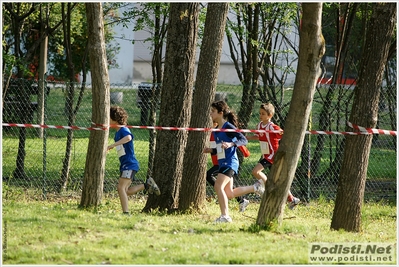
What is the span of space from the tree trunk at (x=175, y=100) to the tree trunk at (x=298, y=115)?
6.91 feet

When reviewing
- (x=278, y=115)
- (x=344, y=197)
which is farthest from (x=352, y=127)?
(x=278, y=115)

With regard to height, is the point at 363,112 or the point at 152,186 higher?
the point at 363,112

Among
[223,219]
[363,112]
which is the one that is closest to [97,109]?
[223,219]

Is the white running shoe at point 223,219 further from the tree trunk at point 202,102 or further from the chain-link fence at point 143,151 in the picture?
the chain-link fence at point 143,151

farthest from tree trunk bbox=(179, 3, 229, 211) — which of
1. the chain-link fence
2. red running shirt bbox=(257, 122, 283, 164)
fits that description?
the chain-link fence

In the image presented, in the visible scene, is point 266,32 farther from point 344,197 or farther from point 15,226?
point 15,226

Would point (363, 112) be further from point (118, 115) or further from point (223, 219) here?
point (118, 115)

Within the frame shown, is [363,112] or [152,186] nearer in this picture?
[363,112]

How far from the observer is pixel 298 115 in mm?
8039

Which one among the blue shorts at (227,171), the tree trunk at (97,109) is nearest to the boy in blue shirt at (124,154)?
the tree trunk at (97,109)

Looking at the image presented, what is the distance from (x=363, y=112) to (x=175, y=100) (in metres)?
2.56

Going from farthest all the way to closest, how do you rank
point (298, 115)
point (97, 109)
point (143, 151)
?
point (143, 151) < point (97, 109) < point (298, 115)

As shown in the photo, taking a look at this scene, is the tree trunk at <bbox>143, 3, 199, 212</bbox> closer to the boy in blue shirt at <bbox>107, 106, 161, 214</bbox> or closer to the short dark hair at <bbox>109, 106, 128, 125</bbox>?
the boy in blue shirt at <bbox>107, 106, 161, 214</bbox>

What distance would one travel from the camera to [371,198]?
531 inches
